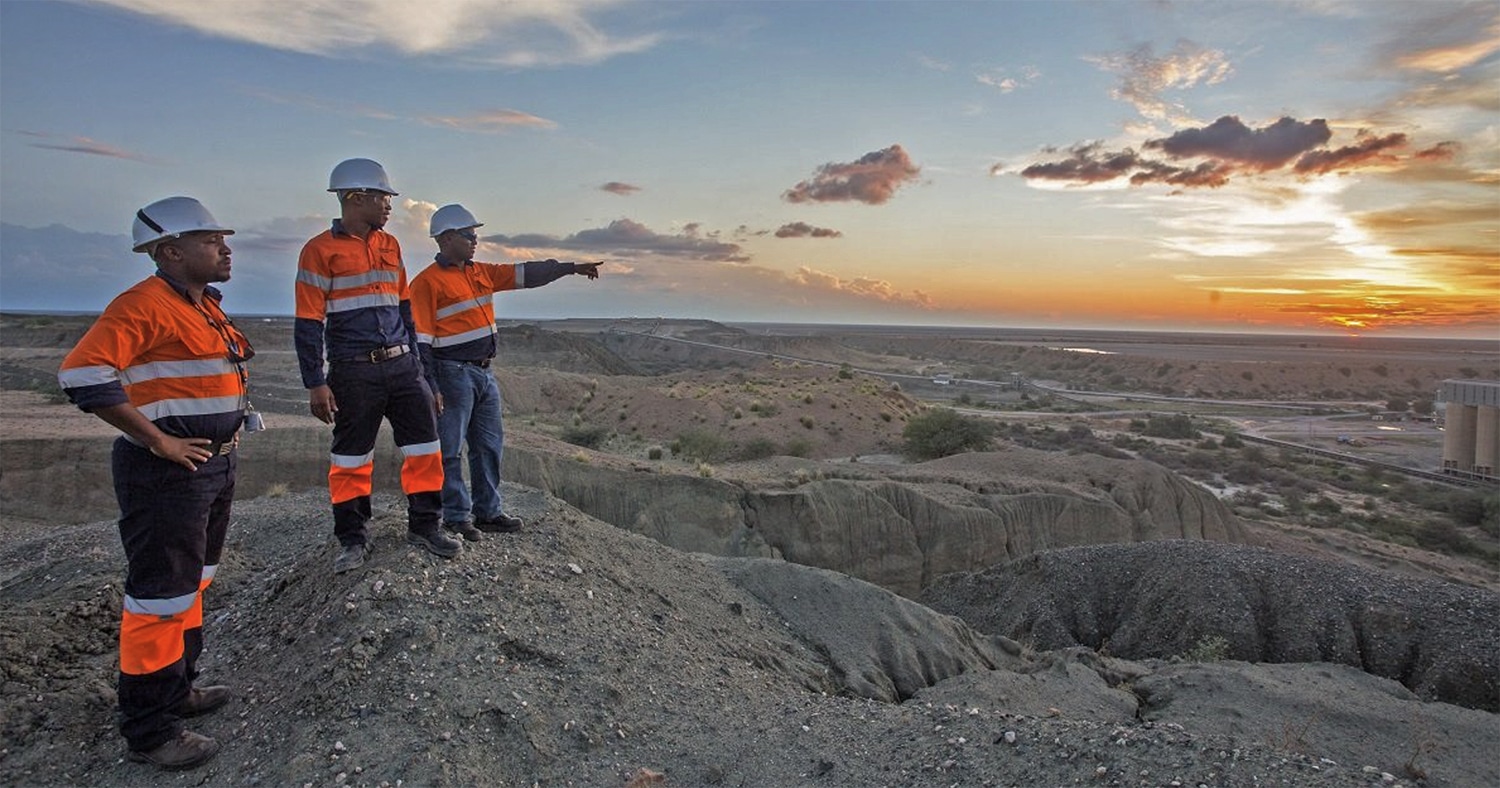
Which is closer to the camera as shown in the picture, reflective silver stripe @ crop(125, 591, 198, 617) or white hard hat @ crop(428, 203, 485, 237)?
reflective silver stripe @ crop(125, 591, 198, 617)

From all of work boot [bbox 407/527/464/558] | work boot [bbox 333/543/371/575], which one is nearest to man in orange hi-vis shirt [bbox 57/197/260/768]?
work boot [bbox 333/543/371/575]

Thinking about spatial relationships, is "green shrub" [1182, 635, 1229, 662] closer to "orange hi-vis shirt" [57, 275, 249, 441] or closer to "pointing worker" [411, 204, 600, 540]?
"pointing worker" [411, 204, 600, 540]

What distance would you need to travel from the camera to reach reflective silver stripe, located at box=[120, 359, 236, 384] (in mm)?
4254

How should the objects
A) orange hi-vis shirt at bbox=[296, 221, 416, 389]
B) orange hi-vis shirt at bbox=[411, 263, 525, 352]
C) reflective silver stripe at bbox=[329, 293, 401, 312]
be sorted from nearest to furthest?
orange hi-vis shirt at bbox=[296, 221, 416, 389] → reflective silver stripe at bbox=[329, 293, 401, 312] → orange hi-vis shirt at bbox=[411, 263, 525, 352]

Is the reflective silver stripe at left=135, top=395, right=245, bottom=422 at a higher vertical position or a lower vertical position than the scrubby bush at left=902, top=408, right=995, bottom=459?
higher

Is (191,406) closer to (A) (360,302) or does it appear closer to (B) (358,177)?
(A) (360,302)

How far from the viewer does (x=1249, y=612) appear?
12.2m

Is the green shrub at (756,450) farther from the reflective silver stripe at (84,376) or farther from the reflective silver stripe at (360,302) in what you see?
the reflective silver stripe at (84,376)

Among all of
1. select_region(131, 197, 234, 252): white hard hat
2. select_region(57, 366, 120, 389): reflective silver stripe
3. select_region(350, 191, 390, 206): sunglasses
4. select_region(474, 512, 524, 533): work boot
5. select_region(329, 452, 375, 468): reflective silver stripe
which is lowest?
select_region(474, 512, 524, 533): work boot

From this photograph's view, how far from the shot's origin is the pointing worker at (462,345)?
6422 mm

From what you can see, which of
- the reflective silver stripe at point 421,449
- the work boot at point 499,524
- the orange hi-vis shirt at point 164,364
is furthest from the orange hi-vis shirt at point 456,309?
the orange hi-vis shirt at point 164,364

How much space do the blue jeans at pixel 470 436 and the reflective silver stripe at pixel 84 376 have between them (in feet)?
8.35

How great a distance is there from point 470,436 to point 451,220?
1.70 meters

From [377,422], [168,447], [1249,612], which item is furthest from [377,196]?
[1249,612]
